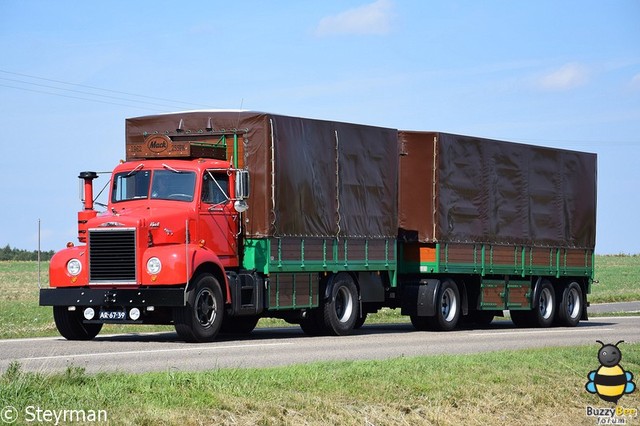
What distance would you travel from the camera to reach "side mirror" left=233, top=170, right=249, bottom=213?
22.6 meters

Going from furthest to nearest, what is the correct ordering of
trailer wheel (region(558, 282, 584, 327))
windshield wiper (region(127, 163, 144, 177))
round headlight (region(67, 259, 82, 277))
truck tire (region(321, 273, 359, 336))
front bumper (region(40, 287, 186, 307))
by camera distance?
trailer wheel (region(558, 282, 584, 327))
truck tire (region(321, 273, 359, 336))
windshield wiper (region(127, 163, 144, 177))
round headlight (region(67, 259, 82, 277))
front bumper (region(40, 287, 186, 307))

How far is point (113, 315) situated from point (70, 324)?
1.16 metres

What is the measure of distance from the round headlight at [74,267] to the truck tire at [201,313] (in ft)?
6.54

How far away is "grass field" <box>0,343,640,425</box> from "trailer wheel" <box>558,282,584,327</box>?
15.9 metres

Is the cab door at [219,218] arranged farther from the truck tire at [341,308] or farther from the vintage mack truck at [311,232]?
the truck tire at [341,308]

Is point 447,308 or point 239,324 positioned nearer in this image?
point 239,324

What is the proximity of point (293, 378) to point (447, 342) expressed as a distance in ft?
30.2

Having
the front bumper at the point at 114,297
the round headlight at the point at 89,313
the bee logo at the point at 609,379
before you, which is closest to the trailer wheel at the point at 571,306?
the front bumper at the point at 114,297

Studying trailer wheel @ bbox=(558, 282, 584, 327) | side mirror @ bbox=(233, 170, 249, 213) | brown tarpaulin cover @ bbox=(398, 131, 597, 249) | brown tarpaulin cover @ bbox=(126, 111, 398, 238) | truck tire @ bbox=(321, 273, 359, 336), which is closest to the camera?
side mirror @ bbox=(233, 170, 249, 213)

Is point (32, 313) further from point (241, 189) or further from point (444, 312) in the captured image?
point (241, 189)

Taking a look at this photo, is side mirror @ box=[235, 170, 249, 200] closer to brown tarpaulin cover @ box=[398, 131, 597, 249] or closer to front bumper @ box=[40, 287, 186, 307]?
front bumper @ box=[40, 287, 186, 307]

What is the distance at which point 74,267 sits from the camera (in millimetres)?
22562

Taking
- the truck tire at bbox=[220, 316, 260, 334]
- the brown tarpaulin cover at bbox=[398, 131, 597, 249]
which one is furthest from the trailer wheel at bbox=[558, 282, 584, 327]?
the truck tire at bbox=[220, 316, 260, 334]

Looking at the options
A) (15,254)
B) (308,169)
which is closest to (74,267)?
(308,169)
